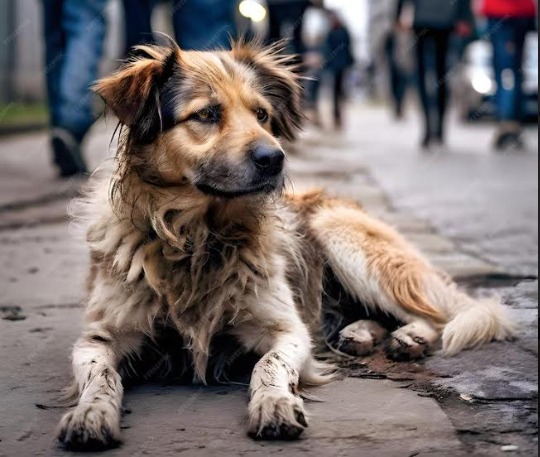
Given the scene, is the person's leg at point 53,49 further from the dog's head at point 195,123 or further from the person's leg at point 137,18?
the dog's head at point 195,123

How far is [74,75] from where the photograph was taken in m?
7.94

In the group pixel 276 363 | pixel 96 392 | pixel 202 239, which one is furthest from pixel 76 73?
pixel 96 392

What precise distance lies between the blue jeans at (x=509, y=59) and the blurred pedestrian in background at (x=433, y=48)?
57 cm

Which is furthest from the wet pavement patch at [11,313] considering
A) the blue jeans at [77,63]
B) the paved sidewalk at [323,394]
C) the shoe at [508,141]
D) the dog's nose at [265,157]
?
the shoe at [508,141]

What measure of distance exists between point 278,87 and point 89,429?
6.39ft

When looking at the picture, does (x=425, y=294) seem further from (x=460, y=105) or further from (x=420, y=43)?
(x=460, y=105)

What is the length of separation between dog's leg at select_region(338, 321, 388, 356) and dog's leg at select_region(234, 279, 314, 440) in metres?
0.39

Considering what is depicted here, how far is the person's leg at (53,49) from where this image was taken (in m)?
8.23

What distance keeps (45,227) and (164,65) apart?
3.36 metres

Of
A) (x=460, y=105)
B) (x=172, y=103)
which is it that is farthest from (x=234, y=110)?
(x=460, y=105)

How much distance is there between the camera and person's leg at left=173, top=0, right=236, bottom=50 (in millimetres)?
7051

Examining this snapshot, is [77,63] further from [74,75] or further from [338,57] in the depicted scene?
[338,57]

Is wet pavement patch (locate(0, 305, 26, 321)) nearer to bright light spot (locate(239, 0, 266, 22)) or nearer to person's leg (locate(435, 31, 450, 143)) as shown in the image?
person's leg (locate(435, 31, 450, 143))

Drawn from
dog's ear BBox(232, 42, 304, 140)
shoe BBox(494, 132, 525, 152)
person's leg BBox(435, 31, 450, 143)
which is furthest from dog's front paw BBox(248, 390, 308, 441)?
shoe BBox(494, 132, 525, 152)
